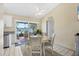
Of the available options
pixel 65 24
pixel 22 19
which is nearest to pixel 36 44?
pixel 22 19

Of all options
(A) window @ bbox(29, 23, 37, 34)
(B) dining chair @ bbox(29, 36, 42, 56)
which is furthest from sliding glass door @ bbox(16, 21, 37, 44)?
(B) dining chair @ bbox(29, 36, 42, 56)

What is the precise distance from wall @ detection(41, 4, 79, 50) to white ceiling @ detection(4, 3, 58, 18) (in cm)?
10

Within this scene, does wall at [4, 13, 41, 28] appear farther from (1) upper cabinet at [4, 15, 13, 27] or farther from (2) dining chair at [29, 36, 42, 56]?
(2) dining chair at [29, 36, 42, 56]

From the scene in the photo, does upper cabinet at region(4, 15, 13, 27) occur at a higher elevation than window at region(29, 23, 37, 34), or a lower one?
higher

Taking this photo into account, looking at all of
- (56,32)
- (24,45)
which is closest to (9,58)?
(24,45)

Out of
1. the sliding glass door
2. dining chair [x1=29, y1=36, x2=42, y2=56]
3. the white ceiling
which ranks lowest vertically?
dining chair [x1=29, y1=36, x2=42, y2=56]

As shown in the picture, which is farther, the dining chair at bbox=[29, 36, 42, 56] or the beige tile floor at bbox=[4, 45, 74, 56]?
the dining chair at bbox=[29, 36, 42, 56]

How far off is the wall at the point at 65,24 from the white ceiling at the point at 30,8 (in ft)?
0.32

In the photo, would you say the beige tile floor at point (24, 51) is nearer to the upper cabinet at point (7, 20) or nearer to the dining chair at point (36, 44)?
the dining chair at point (36, 44)

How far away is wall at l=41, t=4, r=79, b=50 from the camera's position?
2217 mm

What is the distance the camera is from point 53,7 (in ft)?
7.42

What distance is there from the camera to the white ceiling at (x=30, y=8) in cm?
220

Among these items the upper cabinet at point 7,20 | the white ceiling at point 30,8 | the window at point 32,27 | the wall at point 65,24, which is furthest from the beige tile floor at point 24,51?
the white ceiling at point 30,8

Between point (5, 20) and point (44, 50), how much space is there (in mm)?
843
